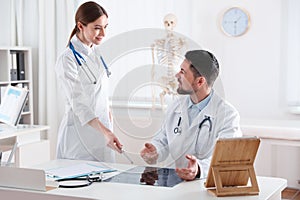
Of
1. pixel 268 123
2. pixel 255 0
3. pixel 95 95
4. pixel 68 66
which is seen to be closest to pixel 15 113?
pixel 68 66

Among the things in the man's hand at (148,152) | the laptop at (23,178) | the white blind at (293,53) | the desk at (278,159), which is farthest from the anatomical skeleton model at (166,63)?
the white blind at (293,53)

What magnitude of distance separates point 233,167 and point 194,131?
283 mm

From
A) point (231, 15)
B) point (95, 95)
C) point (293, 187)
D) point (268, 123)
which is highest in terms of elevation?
point (231, 15)

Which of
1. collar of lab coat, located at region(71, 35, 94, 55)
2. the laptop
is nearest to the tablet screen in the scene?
the laptop

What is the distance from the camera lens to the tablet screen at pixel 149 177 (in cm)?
177

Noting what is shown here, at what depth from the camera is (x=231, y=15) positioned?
4410 mm

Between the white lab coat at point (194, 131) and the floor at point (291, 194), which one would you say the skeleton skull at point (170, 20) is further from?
the white lab coat at point (194, 131)

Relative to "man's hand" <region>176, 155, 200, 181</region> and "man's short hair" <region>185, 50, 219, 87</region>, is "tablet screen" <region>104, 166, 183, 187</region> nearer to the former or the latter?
"man's hand" <region>176, 155, 200, 181</region>

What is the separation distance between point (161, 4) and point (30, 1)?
134 cm

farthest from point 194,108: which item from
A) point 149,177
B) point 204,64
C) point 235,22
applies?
point 235,22

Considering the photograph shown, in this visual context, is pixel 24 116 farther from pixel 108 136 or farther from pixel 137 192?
pixel 137 192

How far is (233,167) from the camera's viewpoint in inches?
63.9

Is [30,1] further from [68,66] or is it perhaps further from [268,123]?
[68,66]

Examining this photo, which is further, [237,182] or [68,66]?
[68,66]
